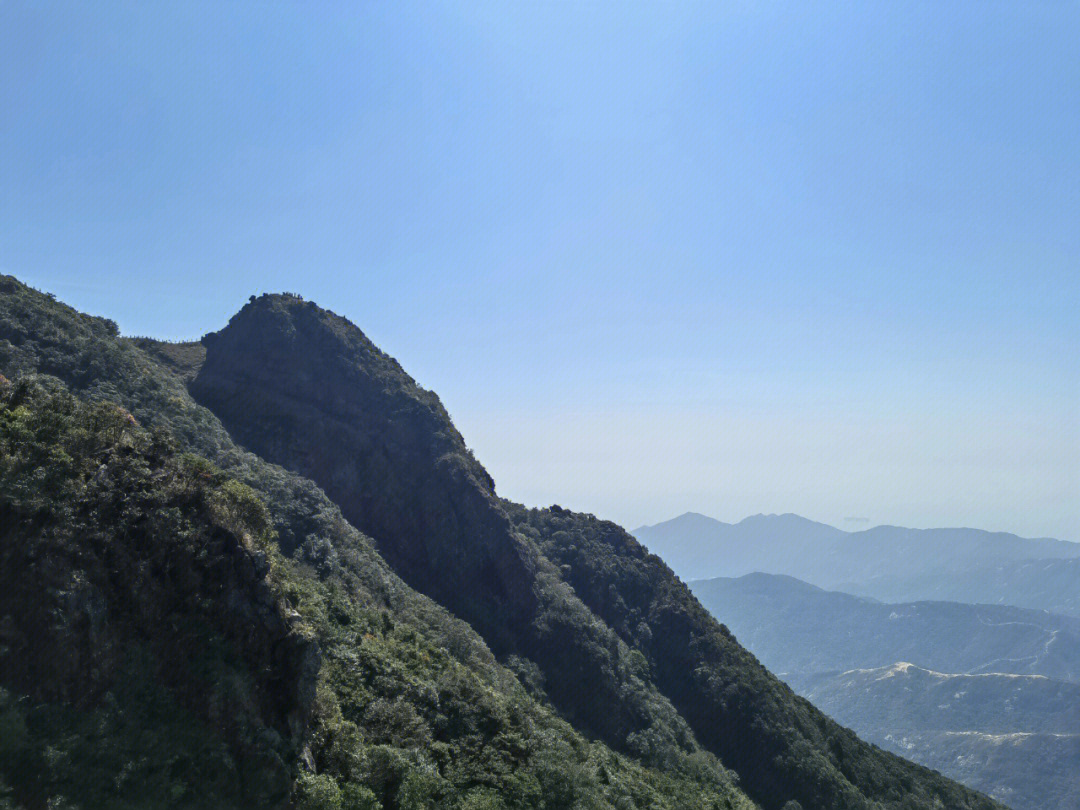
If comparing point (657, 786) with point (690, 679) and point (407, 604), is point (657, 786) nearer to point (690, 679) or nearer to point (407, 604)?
point (407, 604)

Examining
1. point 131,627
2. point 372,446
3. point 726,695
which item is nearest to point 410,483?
point 372,446

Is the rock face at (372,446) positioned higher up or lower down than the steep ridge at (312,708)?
higher up

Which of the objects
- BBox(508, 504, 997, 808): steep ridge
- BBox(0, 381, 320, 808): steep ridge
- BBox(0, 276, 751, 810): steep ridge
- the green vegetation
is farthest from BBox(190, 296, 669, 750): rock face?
BBox(0, 381, 320, 808): steep ridge

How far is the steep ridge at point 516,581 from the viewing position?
72.2 m

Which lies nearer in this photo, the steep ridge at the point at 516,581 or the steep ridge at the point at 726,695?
the steep ridge at the point at 516,581

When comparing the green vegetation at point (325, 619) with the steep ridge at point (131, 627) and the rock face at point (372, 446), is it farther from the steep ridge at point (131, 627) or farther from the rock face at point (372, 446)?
the rock face at point (372, 446)

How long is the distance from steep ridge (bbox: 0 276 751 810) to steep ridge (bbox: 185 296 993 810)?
1181cm

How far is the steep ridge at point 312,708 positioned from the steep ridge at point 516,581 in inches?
465

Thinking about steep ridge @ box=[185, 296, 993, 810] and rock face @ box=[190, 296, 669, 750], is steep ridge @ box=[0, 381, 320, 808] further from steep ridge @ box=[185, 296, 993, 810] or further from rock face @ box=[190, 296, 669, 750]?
steep ridge @ box=[185, 296, 993, 810]

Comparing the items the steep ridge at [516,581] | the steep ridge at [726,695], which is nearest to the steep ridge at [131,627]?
the steep ridge at [516,581]

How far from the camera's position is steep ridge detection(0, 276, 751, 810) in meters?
21.8

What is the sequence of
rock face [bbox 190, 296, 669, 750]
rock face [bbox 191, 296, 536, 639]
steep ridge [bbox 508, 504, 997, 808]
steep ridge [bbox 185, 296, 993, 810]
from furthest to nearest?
rock face [bbox 191, 296, 536, 639], rock face [bbox 190, 296, 669, 750], steep ridge [bbox 508, 504, 997, 808], steep ridge [bbox 185, 296, 993, 810]

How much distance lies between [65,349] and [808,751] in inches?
3627

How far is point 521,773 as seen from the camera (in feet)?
111
